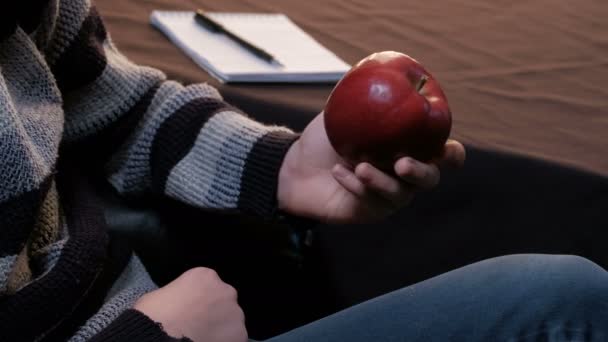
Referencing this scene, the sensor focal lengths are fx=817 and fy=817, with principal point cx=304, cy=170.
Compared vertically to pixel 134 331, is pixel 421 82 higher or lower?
higher

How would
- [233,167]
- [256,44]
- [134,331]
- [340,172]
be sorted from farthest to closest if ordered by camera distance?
[256,44]
[233,167]
[340,172]
[134,331]

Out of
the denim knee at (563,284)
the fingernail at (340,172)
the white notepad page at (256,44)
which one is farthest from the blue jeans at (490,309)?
the white notepad page at (256,44)

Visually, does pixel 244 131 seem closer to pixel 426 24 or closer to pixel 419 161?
pixel 419 161

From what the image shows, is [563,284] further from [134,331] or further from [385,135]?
[134,331]

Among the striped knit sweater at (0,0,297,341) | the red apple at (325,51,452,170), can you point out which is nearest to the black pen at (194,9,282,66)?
the striped knit sweater at (0,0,297,341)

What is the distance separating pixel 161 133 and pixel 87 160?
96 millimetres

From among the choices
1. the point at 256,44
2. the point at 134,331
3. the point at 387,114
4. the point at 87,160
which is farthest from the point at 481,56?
the point at 134,331

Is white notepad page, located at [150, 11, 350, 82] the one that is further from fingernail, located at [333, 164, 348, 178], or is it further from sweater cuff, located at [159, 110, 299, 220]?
fingernail, located at [333, 164, 348, 178]

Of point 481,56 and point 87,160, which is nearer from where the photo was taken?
point 87,160

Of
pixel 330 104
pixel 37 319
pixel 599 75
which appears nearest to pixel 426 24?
pixel 599 75

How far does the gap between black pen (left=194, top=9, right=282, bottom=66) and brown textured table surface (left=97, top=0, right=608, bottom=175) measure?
46mm

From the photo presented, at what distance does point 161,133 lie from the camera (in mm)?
855

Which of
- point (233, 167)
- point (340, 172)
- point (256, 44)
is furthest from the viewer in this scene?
point (256, 44)

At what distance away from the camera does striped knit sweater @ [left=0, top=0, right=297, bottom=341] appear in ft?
2.07
